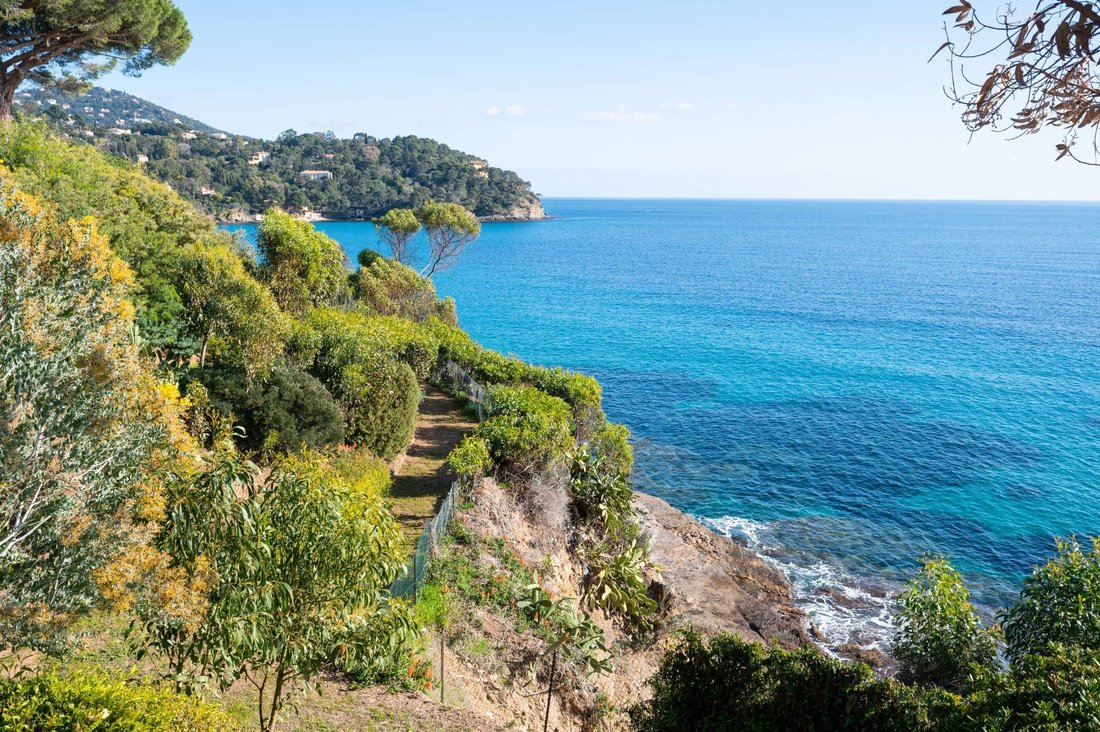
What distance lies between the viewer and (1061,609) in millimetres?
11430

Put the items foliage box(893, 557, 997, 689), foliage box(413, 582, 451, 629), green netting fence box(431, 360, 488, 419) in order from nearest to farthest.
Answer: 1. foliage box(893, 557, 997, 689)
2. foliage box(413, 582, 451, 629)
3. green netting fence box(431, 360, 488, 419)

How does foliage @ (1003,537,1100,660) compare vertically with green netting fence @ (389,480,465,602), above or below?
above

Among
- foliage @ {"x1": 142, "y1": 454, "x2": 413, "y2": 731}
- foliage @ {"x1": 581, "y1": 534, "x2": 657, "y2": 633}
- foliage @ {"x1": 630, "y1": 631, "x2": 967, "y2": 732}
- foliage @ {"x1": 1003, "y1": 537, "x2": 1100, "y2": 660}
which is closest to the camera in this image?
foliage @ {"x1": 142, "y1": 454, "x2": 413, "y2": 731}

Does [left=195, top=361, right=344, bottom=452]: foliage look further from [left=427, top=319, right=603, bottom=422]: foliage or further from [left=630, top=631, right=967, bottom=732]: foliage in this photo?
[left=630, top=631, right=967, bottom=732]: foliage

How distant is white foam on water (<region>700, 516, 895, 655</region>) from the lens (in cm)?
2133

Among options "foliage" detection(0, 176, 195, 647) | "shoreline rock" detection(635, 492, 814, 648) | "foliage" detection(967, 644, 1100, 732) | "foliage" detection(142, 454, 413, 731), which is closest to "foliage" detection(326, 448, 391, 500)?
"shoreline rock" detection(635, 492, 814, 648)

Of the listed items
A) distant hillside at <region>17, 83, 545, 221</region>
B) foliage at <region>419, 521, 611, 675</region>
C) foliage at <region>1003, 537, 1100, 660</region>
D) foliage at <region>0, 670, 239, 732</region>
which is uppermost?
distant hillside at <region>17, 83, 545, 221</region>

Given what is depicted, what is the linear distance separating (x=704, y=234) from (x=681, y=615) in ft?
565

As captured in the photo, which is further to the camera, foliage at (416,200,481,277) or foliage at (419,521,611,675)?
foliage at (416,200,481,277)

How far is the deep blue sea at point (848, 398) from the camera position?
89.0ft

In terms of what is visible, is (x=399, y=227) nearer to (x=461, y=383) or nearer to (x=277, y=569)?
(x=461, y=383)

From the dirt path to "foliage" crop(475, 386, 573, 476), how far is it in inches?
90.4

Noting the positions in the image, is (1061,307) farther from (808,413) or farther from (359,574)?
(359,574)

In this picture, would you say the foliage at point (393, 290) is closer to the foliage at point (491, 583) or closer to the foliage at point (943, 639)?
the foliage at point (491, 583)
